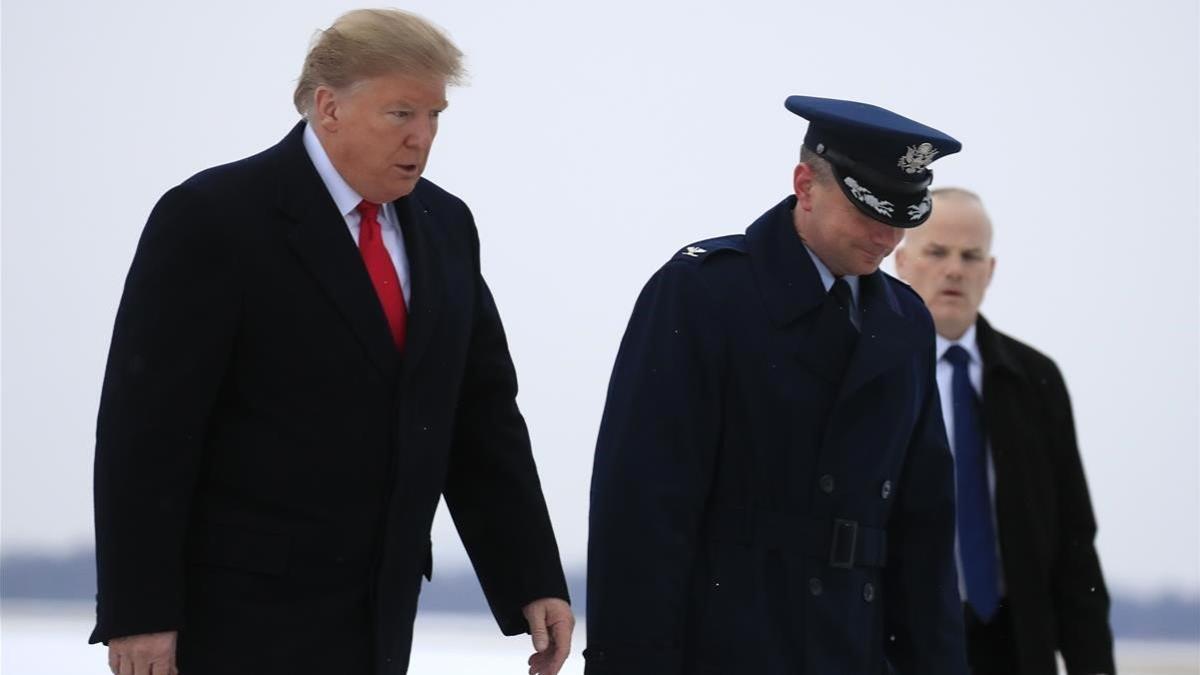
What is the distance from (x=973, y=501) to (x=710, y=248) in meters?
1.29

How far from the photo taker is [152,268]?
8.39 ft

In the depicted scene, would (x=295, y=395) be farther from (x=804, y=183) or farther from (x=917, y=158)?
(x=917, y=158)

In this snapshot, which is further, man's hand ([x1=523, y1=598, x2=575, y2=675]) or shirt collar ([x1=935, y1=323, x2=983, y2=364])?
shirt collar ([x1=935, y1=323, x2=983, y2=364])

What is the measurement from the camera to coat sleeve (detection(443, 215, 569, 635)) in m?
2.89

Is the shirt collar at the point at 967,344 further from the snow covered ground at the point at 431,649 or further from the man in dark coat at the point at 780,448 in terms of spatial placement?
the snow covered ground at the point at 431,649

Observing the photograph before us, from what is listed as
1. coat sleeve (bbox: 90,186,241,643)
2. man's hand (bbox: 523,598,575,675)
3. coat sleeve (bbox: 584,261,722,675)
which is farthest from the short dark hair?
coat sleeve (bbox: 90,186,241,643)

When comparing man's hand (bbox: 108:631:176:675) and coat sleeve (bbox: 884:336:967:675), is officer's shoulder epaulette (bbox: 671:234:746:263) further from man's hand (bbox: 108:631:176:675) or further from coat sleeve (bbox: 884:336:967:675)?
man's hand (bbox: 108:631:176:675)

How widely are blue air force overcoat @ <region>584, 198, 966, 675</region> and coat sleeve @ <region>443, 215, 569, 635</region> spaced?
0.50ft

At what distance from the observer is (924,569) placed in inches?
118

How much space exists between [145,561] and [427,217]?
2.13 ft

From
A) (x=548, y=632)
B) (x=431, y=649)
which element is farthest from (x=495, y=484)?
(x=431, y=649)

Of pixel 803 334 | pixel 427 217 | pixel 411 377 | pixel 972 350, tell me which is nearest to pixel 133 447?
pixel 411 377

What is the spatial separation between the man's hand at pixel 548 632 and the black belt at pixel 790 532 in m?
0.25

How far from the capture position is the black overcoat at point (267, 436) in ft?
8.25
